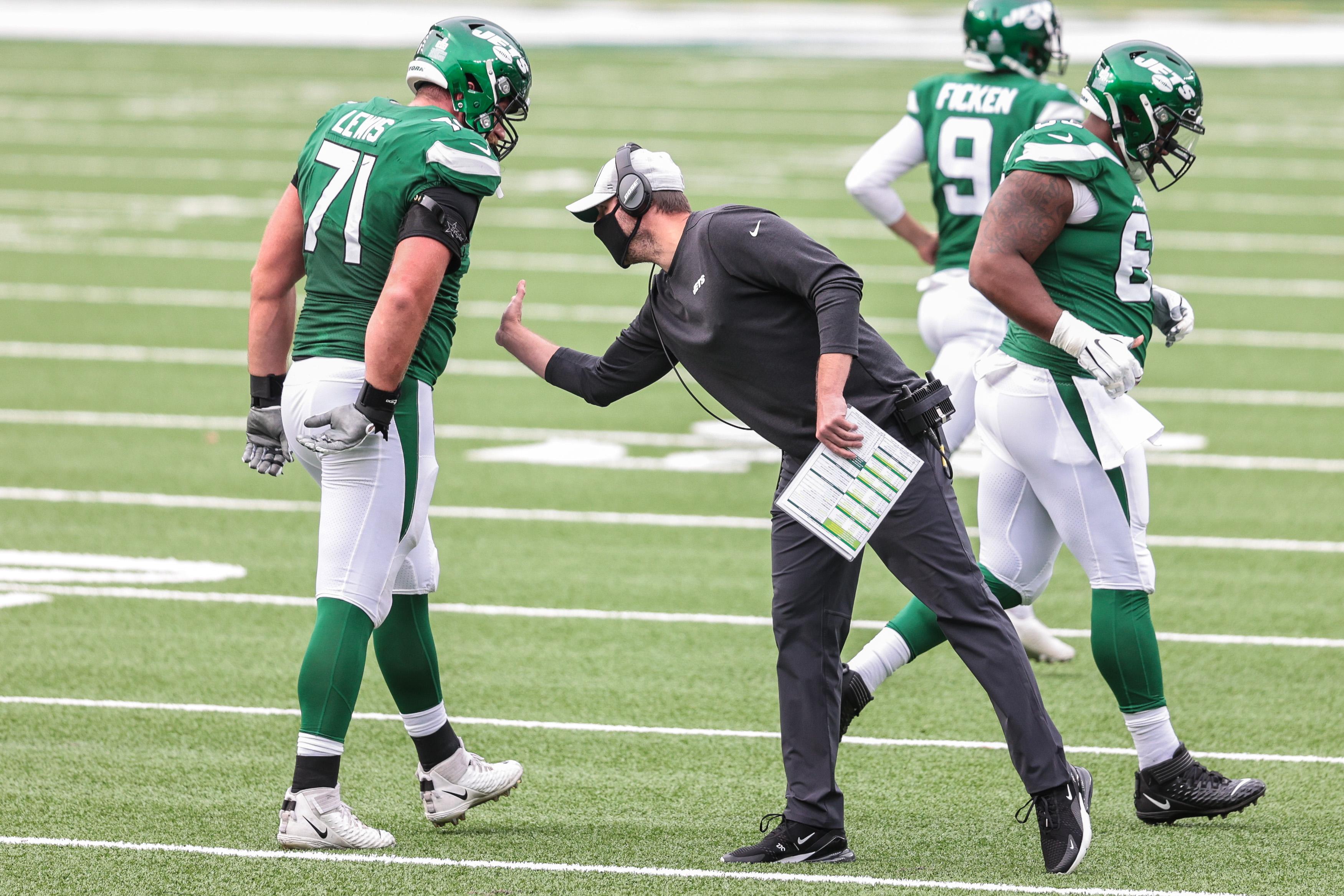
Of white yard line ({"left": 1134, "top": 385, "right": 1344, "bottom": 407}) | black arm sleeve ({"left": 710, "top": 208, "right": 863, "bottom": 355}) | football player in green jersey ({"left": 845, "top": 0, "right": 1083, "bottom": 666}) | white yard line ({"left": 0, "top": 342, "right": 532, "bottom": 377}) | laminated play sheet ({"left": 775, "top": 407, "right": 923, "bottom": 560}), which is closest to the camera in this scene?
black arm sleeve ({"left": 710, "top": 208, "right": 863, "bottom": 355})

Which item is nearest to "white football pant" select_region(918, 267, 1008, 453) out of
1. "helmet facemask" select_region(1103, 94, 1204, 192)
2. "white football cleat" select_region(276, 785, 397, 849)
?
"helmet facemask" select_region(1103, 94, 1204, 192)

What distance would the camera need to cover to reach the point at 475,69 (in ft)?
15.9

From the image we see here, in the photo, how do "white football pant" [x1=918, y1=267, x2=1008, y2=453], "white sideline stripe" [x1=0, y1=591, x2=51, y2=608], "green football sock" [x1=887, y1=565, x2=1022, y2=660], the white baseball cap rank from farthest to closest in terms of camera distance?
1. "white sideline stripe" [x1=0, y1=591, x2=51, y2=608]
2. "white football pant" [x1=918, y1=267, x2=1008, y2=453]
3. "green football sock" [x1=887, y1=565, x2=1022, y2=660]
4. the white baseball cap

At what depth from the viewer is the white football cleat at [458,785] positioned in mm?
5055

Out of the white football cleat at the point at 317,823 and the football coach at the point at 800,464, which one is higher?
the football coach at the point at 800,464

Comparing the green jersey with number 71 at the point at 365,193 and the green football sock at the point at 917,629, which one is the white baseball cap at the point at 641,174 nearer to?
the green jersey with number 71 at the point at 365,193

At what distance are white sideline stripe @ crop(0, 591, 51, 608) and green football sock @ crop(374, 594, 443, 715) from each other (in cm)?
285

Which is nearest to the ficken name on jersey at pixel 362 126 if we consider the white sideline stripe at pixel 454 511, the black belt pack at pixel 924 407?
the black belt pack at pixel 924 407

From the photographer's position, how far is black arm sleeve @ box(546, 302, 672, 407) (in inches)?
197

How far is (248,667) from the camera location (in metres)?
6.64

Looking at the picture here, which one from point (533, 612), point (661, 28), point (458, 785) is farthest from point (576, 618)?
point (661, 28)

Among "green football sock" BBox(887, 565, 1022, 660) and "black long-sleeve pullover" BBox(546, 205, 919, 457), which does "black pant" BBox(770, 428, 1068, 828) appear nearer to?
"black long-sleeve pullover" BBox(546, 205, 919, 457)

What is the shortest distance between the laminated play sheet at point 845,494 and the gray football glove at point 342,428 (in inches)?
44.0

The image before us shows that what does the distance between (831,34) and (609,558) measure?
31.5 metres
